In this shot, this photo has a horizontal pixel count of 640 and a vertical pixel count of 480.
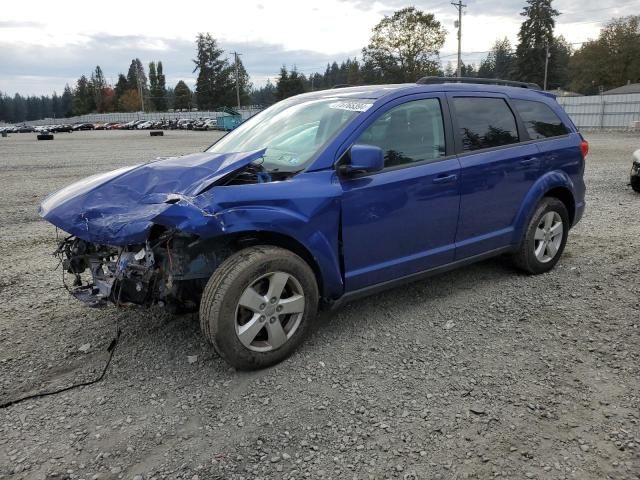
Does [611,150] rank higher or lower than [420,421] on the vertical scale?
higher

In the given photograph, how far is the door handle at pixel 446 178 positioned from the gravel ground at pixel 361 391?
1073 mm

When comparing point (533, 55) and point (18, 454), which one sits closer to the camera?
point (18, 454)

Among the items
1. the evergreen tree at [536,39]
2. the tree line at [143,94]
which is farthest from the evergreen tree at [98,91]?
the evergreen tree at [536,39]

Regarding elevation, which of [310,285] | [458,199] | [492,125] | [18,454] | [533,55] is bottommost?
[18,454]

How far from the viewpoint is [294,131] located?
4031 mm

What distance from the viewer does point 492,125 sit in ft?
14.9

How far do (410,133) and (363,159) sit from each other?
0.76 metres

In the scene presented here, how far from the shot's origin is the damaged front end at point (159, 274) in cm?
319

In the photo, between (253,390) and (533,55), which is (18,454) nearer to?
(253,390)

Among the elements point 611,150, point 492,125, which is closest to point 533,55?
point 611,150

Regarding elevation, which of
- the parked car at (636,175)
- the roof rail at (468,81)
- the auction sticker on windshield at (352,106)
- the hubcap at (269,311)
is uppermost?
the roof rail at (468,81)

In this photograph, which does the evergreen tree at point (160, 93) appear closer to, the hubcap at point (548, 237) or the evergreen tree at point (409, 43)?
the evergreen tree at point (409, 43)

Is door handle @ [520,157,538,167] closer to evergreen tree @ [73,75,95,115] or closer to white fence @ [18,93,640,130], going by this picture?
white fence @ [18,93,640,130]

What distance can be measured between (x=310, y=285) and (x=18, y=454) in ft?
6.11
